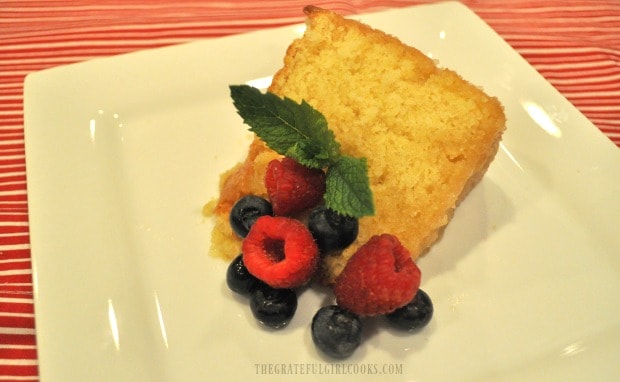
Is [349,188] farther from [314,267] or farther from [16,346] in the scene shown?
[16,346]

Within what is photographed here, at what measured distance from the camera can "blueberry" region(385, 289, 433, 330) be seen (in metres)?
1.58

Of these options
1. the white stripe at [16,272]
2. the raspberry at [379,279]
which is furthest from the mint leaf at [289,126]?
the white stripe at [16,272]

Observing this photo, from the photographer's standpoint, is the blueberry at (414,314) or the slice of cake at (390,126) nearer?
the blueberry at (414,314)

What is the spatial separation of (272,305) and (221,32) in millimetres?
1716

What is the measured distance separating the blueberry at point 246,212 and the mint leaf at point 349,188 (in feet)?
0.75

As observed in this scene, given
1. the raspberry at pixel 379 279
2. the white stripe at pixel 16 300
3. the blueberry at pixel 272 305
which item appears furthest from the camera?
the white stripe at pixel 16 300

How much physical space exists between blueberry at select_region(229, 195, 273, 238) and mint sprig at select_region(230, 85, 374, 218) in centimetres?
18

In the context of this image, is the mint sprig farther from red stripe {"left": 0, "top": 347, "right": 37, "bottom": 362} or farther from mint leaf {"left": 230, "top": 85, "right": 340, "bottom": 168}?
red stripe {"left": 0, "top": 347, "right": 37, "bottom": 362}

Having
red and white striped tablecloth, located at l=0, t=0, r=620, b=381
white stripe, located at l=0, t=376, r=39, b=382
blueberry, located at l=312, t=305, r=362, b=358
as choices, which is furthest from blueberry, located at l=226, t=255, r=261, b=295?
red and white striped tablecloth, located at l=0, t=0, r=620, b=381

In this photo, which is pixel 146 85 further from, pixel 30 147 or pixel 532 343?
pixel 532 343

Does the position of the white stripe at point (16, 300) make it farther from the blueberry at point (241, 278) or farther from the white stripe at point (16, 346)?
the blueberry at point (241, 278)

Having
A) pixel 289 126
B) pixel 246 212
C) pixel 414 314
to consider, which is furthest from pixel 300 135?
pixel 414 314

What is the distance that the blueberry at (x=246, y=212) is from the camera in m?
1.72

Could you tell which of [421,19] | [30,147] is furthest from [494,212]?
[30,147]
